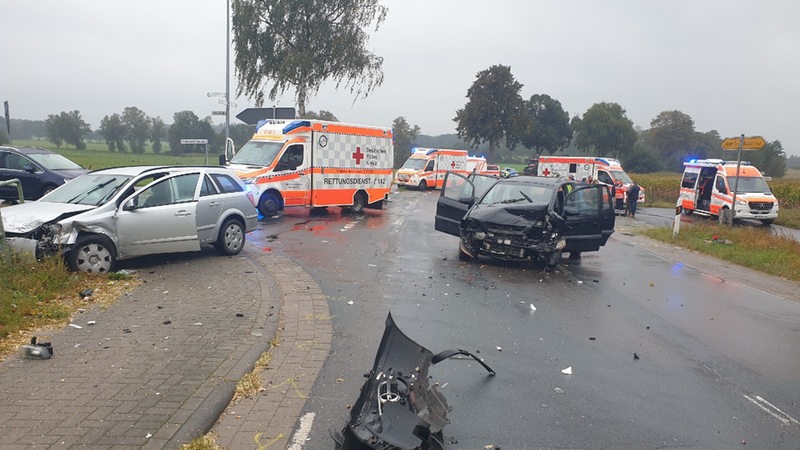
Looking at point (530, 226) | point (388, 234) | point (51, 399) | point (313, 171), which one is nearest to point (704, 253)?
point (530, 226)

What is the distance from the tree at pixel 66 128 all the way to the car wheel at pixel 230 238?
4303 centimetres

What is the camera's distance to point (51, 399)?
4.19m

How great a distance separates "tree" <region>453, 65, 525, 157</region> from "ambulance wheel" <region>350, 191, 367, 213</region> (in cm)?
Result: 4278

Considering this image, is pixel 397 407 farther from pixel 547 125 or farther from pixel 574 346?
pixel 547 125

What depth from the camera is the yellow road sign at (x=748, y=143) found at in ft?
52.9

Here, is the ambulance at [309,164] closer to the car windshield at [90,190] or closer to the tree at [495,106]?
the car windshield at [90,190]

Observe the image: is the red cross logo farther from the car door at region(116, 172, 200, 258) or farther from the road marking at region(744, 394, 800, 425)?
the road marking at region(744, 394, 800, 425)

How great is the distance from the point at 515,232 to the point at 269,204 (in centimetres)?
848

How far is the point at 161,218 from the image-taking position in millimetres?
8742

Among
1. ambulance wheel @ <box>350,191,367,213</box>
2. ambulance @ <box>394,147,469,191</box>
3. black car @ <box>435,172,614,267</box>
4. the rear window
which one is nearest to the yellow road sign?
black car @ <box>435,172,614,267</box>

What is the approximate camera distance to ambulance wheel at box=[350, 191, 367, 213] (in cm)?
1931

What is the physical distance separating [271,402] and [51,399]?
5.42 ft

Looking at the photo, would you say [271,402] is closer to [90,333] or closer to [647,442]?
[90,333]

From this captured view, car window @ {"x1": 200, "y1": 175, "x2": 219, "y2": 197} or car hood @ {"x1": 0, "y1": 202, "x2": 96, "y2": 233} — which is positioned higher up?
car window @ {"x1": 200, "y1": 175, "x2": 219, "y2": 197}
